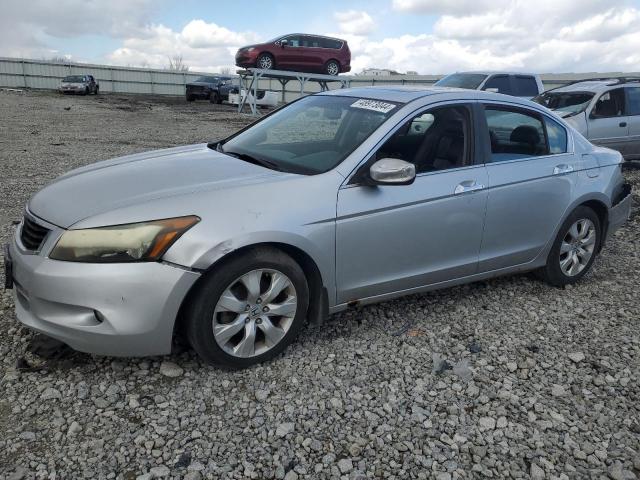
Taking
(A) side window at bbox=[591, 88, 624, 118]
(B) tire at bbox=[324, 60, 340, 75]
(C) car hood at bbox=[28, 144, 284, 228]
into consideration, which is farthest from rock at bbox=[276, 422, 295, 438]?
(B) tire at bbox=[324, 60, 340, 75]

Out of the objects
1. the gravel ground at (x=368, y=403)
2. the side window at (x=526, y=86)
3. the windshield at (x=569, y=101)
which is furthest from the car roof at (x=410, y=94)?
the side window at (x=526, y=86)

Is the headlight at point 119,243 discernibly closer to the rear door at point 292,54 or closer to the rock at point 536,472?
the rock at point 536,472

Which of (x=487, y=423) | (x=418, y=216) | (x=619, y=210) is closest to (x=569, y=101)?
(x=619, y=210)

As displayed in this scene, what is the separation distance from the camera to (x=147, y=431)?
8.32 ft

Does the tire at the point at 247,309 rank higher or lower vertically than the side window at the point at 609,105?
lower

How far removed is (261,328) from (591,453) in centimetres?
172

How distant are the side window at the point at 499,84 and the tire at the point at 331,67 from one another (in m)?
10.1

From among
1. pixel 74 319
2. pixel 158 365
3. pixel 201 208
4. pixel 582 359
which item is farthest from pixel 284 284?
pixel 582 359

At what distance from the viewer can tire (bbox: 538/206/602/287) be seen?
430 centimetres

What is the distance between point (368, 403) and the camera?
2.82m

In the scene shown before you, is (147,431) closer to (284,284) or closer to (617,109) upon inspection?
(284,284)

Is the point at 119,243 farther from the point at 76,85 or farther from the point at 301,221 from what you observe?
the point at 76,85

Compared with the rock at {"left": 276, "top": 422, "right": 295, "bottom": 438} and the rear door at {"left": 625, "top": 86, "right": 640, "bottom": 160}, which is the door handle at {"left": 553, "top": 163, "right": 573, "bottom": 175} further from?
the rear door at {"left": 625, "top": 86, "right": 640, "bottom": 160}

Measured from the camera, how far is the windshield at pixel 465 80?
12.2 meters
